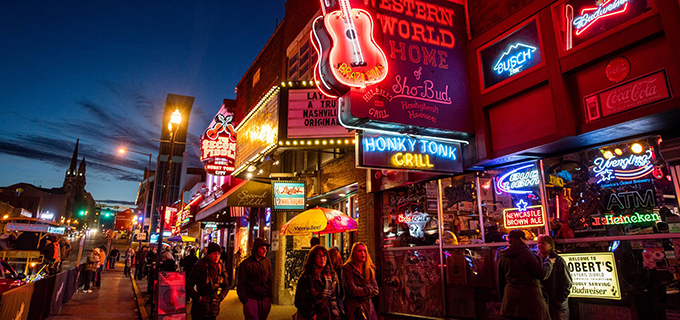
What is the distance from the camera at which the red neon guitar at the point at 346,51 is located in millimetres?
6449

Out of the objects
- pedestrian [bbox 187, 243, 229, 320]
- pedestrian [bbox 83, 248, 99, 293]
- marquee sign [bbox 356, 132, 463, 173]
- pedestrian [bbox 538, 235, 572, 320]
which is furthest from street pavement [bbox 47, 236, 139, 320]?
pedestrian [bbox 538, 235, 572, 320]

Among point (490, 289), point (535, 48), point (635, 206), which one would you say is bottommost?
point (490, 289)

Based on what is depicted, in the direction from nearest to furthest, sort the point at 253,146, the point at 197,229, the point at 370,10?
the point at 370,10
the point at 253,146
the point at 197,229

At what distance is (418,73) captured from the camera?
23.0 ft

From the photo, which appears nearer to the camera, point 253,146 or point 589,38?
point 589,38

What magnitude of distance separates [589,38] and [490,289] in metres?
4.55

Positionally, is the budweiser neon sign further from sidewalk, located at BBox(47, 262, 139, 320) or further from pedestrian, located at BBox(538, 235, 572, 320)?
sidewalk, located at BBox(47, 262, 139, 320)

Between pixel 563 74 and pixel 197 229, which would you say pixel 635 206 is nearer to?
pixel 563 74

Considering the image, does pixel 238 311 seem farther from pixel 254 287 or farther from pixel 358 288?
pixel 358 288

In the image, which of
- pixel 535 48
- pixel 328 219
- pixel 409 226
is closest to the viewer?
pixel 535 48

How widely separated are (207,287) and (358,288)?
278 centimetres

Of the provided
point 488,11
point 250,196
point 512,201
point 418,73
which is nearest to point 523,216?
point 512,201

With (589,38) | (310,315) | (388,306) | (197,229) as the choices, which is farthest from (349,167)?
(197,229)

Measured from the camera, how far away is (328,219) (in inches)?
385
